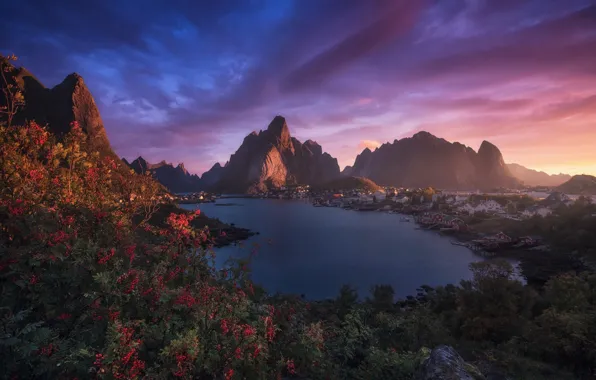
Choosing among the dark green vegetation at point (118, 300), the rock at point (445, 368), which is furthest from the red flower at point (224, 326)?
the rock at point (445, 368)

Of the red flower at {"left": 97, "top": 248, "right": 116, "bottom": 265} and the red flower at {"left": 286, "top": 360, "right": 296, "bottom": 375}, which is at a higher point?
the red flower at {"left": 97, "top": 248, "right": 116, "bottom": 265}

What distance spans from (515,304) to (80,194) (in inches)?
956

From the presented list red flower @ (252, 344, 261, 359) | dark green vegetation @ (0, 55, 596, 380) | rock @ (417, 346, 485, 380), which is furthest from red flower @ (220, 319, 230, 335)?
rock @ (417, 346, 485, 380)

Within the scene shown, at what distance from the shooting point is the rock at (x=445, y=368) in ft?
17.7

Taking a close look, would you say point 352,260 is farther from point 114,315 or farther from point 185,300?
point 114,315

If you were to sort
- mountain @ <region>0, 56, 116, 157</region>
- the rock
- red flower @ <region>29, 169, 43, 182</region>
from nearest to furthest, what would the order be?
1. the rock
2. red flower @ <region>29, 169, 43, 182</region>
3. mountain @ <region>0, 56, 116, 157</region>

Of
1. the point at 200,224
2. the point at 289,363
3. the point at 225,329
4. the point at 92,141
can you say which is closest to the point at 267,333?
the point at 289,363

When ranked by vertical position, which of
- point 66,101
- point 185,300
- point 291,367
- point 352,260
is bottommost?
point 352,260

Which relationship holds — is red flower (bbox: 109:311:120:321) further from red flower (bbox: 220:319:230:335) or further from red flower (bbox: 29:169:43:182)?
red flower (bbox: 29:169:43:182)

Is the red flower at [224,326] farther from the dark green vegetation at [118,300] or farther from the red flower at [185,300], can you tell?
the red flower at [185,300]

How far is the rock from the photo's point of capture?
5387 mm

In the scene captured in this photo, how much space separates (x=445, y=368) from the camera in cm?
549

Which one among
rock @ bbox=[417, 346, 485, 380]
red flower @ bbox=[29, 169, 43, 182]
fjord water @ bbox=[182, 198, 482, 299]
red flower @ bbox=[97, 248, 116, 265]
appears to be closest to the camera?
red flower @ bbox=[97, 248, 116, 265]

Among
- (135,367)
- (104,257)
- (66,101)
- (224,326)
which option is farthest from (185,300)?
(66,101)
